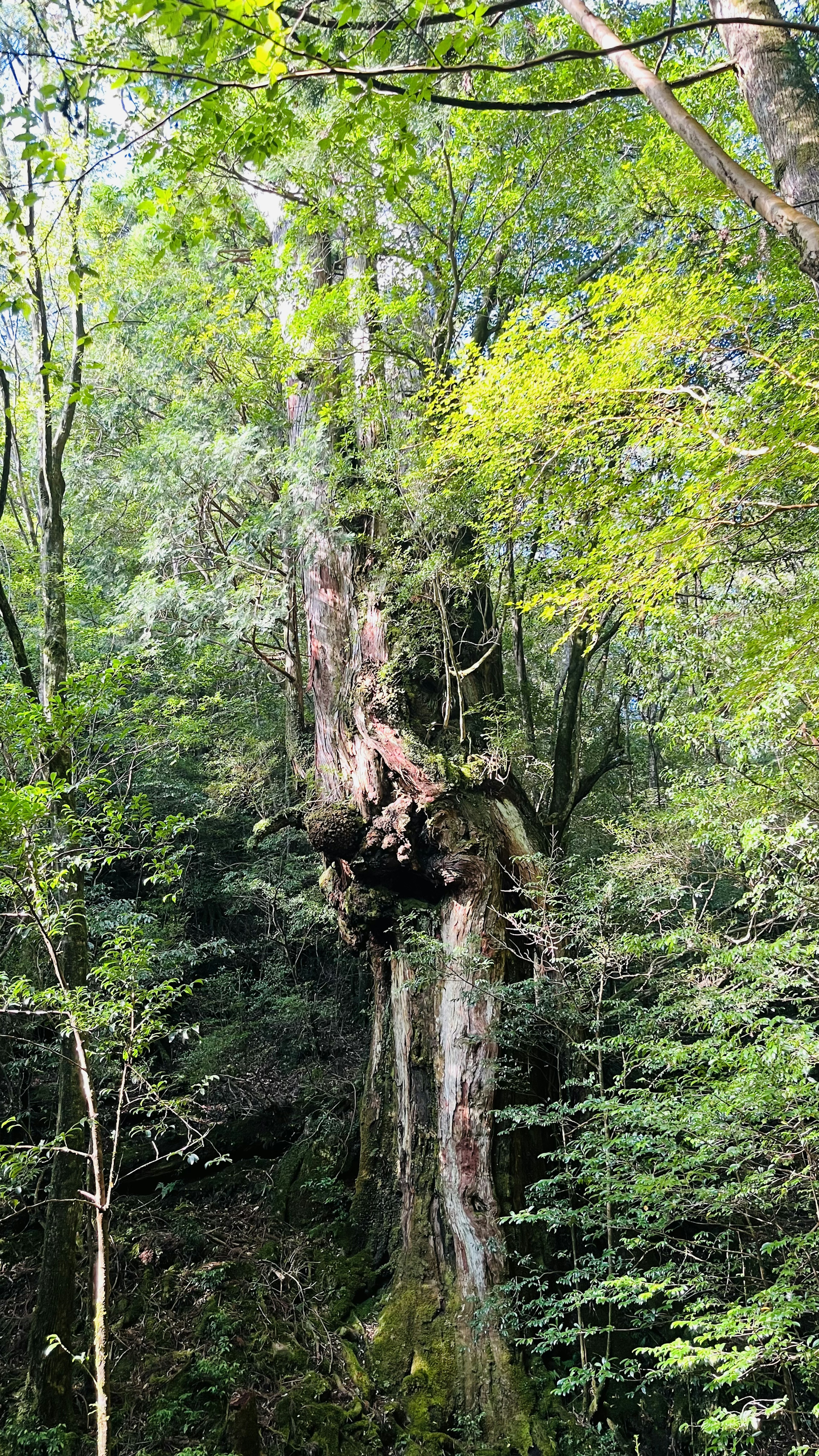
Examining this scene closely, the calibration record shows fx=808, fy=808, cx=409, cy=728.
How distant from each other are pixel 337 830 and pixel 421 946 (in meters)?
1.12

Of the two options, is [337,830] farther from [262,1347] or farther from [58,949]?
[262,1347]

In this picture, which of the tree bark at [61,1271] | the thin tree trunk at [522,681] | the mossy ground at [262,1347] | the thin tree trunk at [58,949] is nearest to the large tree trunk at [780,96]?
the thin tree trunk at [58,949]

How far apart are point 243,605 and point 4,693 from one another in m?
2.12

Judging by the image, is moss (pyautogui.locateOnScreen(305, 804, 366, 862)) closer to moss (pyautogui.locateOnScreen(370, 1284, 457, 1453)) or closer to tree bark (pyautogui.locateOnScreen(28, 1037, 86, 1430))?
tree bark (pyautogui.locateOnScreen(28, 1037, 86, 1430))

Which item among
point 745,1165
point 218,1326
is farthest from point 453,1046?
point 218,1326

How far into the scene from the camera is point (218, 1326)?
5.85m

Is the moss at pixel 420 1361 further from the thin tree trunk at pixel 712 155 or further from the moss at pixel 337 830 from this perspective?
the thin tree trunk at pixel 712 155

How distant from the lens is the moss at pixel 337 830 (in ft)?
21.1

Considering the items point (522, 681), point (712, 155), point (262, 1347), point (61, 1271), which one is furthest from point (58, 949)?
point (712, 155)

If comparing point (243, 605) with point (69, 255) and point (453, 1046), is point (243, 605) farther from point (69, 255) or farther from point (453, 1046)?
point (453, 1046)

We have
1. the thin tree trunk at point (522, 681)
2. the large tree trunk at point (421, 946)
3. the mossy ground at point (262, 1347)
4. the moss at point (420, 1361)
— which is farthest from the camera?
the thin tree trunk at point (522, 681)

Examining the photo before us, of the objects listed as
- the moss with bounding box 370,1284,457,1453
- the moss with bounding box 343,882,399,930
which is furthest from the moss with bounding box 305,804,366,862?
the moss with bounding box 370,1284,457,1453

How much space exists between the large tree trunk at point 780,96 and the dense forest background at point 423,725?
0.05 ft

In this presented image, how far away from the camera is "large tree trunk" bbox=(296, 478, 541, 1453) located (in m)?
5.26
